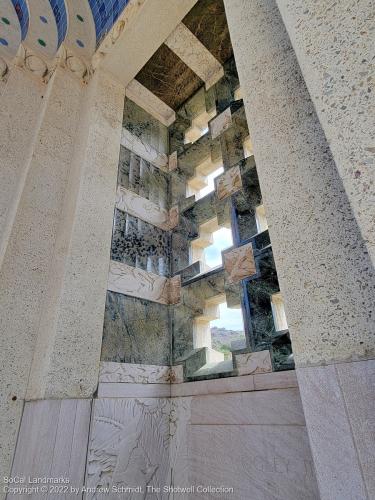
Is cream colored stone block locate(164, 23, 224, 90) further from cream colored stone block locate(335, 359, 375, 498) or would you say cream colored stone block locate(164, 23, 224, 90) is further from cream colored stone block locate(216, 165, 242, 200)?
cream colored stone block locate(335, 359, 375, 498)

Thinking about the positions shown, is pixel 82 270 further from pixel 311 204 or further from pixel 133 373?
pixel 311 204

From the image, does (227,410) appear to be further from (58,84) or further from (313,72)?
(58,84)

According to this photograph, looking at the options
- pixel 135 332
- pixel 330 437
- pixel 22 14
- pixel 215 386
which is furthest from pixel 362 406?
pixel 22 14

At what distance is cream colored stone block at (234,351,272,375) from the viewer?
1.20m

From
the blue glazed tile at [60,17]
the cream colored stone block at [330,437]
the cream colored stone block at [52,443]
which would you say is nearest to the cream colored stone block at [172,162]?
the blue glazed tile at [60,17]

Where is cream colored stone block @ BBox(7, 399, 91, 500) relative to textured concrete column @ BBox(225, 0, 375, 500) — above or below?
below

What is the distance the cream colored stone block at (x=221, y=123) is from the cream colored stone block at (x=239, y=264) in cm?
99

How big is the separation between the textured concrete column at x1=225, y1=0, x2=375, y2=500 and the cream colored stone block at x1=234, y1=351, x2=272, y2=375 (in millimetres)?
666

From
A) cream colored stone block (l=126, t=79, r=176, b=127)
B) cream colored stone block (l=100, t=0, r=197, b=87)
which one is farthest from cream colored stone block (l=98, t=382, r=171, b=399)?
cream colored stone block (l=100, t=0, r=197, b=87)

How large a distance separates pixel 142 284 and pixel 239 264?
63 cm

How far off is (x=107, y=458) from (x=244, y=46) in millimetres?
1751

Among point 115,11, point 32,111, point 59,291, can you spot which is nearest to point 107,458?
point 59,291

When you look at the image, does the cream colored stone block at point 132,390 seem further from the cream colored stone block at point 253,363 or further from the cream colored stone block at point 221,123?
the cream colored stone block at point 221,123

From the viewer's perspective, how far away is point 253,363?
4.06 feet
